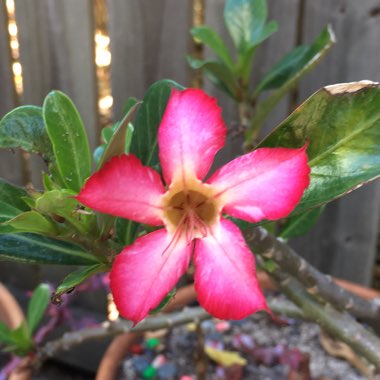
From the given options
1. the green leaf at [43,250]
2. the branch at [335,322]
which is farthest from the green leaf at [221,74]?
the green leaf at [43,250]

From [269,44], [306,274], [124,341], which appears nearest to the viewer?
[306,274]

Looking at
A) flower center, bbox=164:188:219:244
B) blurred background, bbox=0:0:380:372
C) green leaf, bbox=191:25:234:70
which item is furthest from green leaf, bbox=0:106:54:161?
blurred background, bbox=0:0:380:372

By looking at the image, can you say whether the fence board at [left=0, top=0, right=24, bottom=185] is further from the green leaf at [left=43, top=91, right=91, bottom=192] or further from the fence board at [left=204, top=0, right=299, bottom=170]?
the green leaf at [left=43, top=91, right=91, bottom=192]

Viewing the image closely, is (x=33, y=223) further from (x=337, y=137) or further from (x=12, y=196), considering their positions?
(x=337, y=137)

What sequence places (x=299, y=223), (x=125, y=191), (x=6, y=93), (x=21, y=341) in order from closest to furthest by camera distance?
1. (x=125, y=191)
2. (x=299, y=223)
3. (x=21, y=341)
4. (x=6, y=93)

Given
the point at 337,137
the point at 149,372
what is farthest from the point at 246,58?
the point at 149,372

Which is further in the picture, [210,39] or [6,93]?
[6,93]
